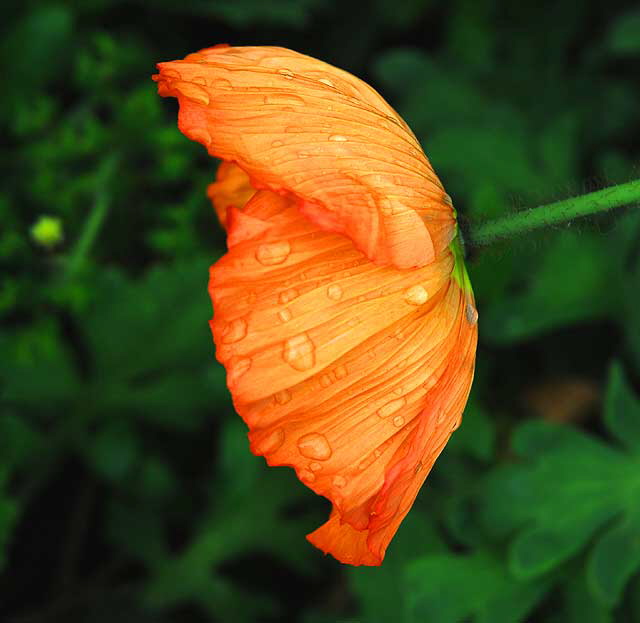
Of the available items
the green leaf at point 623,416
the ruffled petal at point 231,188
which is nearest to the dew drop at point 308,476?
the ruffled petal at point 231,188

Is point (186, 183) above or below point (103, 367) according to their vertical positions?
above

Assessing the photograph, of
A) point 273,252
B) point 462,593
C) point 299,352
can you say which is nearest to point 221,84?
point 273,252

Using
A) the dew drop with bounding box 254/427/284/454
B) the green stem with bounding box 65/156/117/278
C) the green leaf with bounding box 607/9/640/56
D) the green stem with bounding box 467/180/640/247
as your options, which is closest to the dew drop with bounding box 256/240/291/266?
the dew drop with bounding box 254/427/284/454

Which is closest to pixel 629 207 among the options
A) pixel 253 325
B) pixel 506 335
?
pixel 253 325

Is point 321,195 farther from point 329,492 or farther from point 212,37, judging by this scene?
point 212,37

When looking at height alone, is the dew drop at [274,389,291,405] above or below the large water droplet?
below

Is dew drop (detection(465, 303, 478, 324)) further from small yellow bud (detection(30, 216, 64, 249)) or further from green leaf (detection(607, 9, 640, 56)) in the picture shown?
green leaf (detection(607, 9, 640, 56))

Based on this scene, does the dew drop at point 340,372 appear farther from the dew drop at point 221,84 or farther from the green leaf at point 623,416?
the green leaf at point 623,416
